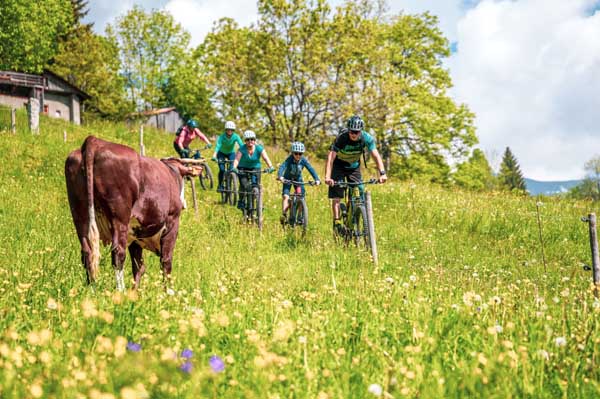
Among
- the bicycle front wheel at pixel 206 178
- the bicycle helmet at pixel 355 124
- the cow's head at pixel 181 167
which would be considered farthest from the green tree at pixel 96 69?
the cow's head at pixel 181 167

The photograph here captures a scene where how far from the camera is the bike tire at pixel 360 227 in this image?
9134mm

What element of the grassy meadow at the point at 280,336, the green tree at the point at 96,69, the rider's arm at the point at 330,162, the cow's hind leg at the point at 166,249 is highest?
the green tree at the point at 96,69

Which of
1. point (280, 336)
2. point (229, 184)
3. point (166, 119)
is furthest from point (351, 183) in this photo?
point (166, 119)

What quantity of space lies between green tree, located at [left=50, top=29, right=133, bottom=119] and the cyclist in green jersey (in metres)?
43.2

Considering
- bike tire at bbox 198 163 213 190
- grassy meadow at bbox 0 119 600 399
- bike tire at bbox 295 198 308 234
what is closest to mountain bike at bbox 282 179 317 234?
bike tire at bbox 295 198 308 234

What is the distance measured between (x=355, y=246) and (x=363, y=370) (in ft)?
19.7

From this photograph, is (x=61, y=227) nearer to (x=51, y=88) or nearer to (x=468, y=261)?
(x=468, y=261)

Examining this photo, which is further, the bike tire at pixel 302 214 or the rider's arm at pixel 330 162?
the bike tire at pixel 302 214

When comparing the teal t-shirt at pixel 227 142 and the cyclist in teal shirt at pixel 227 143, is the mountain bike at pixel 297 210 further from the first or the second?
the teal t-shirt at pixel 227 142

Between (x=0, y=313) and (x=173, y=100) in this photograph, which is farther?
(x=173, y=100)

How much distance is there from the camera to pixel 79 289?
4.45 metres

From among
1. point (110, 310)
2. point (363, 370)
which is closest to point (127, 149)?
point (110, 310)

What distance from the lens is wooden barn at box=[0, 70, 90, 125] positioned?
142 feet

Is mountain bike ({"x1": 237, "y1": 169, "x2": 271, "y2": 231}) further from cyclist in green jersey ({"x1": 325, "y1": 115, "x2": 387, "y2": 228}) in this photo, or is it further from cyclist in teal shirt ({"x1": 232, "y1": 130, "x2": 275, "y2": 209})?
cyclist in green jersey ({"x1": 325, "y1": 115, "x2": 387, "y2": 228})
